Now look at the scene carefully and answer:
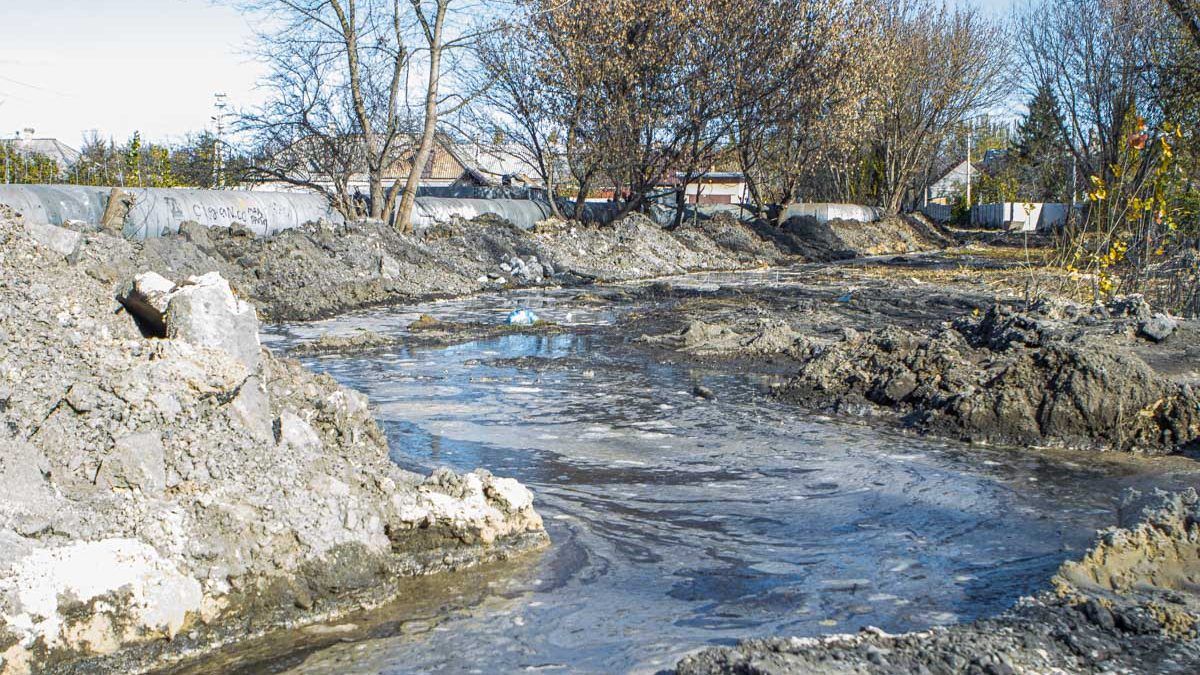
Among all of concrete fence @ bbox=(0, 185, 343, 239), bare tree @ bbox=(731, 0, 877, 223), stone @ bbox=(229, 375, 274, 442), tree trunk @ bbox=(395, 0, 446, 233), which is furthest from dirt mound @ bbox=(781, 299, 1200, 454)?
bare tree @ bbox=(731, 0, 877, 223)

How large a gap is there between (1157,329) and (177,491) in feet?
25.9

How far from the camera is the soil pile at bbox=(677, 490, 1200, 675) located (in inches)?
109

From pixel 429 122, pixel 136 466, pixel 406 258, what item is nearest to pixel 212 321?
pixel 136 466

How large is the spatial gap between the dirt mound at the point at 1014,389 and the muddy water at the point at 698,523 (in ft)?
1.30

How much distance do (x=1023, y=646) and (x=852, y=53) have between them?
2660 cm

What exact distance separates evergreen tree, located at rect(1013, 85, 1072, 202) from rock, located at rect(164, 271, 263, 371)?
21100mm

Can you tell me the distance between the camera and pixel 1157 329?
854 cm

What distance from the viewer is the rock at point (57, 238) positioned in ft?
18.1

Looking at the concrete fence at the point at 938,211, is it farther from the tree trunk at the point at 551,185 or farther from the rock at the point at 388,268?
the rock at the point at 388,268

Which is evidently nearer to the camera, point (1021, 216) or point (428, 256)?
point (428, 256)

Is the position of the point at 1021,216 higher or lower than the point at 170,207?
higher

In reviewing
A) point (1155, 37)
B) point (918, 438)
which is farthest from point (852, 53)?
point (918, 438)

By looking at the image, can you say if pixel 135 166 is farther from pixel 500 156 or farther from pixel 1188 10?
pixel 1188 10

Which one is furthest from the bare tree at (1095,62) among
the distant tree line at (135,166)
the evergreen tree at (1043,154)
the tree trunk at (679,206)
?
the distant tree line at (135,166)
